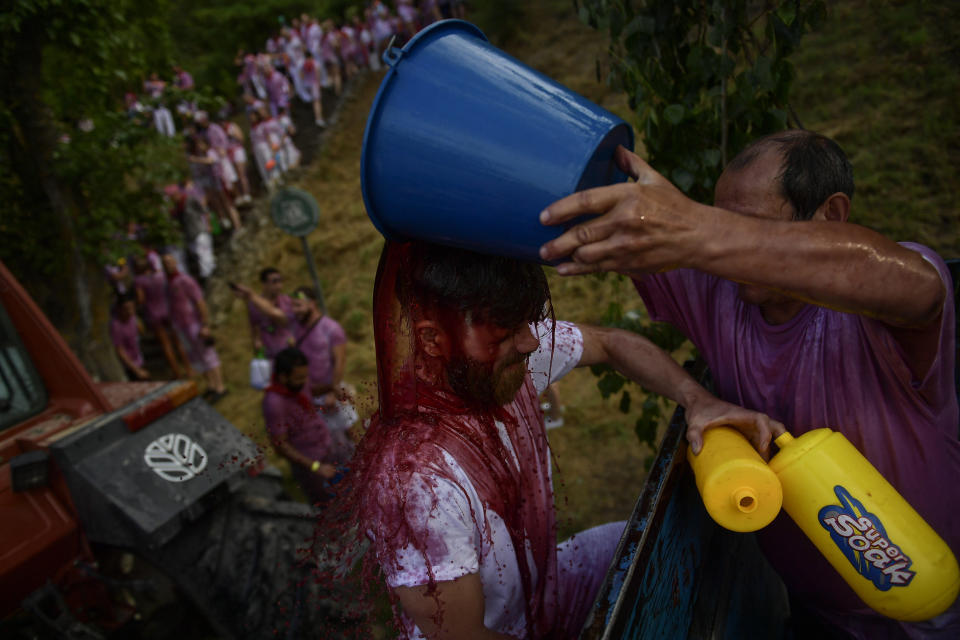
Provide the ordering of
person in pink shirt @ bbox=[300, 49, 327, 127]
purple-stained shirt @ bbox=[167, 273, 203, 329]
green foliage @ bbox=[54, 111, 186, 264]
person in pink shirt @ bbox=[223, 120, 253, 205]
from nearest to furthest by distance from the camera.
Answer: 1. green foliage @ bbox=[54, 111, 186, 264]
2. purple-stained shirt @ bbox=[167, 273, 203, 329]
3. person in pink shirt @ bbox=[223, 120, 253, 205]
4. person in pink shirt @ bbox=[300, 49, 327, 127]

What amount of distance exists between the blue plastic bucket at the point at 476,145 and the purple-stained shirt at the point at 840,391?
2.56 feet

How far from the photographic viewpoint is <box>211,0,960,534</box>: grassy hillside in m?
5.18

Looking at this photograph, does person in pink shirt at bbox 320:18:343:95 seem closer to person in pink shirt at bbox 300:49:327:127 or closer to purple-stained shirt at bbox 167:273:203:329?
person in pink shirt at bbox 300:49:327:127

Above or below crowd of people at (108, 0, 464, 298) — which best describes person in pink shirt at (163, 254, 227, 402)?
below

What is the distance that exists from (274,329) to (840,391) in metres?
4.58

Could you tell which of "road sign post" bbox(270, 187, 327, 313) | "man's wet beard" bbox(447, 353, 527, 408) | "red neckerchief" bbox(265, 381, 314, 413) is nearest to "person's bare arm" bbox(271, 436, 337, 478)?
"red neckerchief" bbox(265, 381, 314, 413)

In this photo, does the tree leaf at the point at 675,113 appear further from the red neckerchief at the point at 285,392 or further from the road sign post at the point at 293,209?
the road sign post at the point at 293,209

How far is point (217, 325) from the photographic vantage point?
989cm

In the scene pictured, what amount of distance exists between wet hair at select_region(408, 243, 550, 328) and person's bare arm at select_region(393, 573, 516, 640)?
59 cm

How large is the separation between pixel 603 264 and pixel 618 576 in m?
0.68

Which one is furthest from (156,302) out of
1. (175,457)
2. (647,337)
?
(647,337)

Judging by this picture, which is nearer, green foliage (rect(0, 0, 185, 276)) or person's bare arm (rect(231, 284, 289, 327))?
green foliage (rect(0, 0, 185, 276))

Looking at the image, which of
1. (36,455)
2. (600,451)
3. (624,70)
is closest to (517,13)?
(600,451)

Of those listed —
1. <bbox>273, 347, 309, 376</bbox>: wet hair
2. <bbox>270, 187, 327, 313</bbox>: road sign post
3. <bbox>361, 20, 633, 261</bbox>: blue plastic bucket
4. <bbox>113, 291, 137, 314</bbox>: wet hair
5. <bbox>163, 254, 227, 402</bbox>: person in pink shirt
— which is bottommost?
<bbox>163, 254, 227, 402</bbox>: person in pink shirt
